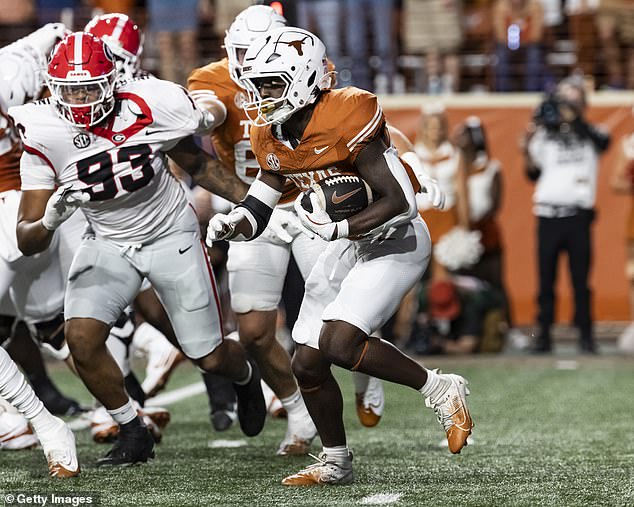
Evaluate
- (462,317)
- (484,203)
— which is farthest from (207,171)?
(484,203)

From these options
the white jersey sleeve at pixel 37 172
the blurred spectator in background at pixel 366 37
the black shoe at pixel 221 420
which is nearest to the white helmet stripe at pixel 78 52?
the white jersey sleeve at pixel 37 172

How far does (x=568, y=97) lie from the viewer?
844 cm

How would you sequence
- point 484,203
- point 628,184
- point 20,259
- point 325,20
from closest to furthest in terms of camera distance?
point 20,259 < point 628,184 < point 484,203 < point 325,20

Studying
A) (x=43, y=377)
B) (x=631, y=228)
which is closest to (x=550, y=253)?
(x=631, y=228)

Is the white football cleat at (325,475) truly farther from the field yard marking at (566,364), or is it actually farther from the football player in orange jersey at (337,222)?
the field yard marking at (566,364)

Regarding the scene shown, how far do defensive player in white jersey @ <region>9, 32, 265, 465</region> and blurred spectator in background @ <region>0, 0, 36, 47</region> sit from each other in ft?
19.9

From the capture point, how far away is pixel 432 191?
173 inches

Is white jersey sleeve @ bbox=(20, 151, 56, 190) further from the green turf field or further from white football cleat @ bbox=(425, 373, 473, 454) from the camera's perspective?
white football cleat @ bbox=(425, 373, 473, 454)

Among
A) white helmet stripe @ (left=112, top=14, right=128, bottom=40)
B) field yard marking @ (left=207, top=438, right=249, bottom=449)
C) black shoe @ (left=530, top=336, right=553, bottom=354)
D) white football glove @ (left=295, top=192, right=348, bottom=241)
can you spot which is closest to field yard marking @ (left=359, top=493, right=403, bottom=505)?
white football glove @ (left=295, top=192, right=348, bottom=241)

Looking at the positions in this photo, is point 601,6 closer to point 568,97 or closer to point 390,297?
point 568,97

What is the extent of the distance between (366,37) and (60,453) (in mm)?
6409

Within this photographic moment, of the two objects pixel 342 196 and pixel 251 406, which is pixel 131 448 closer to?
pixel 251 406

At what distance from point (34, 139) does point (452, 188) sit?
16.0 ft

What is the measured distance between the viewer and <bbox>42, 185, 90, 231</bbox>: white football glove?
411cm
